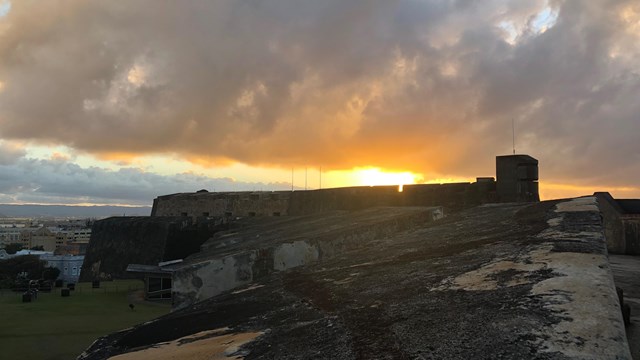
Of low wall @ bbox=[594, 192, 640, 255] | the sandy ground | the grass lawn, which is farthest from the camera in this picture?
low wall @ bbox=[594, 192, 640, 255]

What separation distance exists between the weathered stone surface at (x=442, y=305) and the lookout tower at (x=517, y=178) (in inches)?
194

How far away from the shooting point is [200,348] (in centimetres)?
184

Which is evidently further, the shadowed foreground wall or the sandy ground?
the shadowed foreground wall

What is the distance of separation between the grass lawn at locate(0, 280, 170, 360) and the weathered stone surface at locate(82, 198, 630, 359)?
736cm

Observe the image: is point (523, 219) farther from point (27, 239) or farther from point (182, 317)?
point (27, 239)

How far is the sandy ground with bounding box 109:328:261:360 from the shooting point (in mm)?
1720

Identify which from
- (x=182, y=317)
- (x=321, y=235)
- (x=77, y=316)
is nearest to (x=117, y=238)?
(x=77, y=316)

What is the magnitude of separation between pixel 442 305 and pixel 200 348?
93 cm

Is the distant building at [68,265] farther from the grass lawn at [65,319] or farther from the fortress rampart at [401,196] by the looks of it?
the fortress rampart at [401,196]

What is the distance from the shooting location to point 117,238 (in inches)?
714

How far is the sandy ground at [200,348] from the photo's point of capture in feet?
5.64

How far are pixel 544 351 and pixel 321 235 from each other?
10.9ft

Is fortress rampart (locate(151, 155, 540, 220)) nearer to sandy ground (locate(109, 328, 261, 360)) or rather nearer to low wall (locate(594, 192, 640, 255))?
low wall (locate(594, 192, 640, 255))

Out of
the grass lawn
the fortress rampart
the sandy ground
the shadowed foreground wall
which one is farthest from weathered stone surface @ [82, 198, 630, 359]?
the shadowed foreground wall
